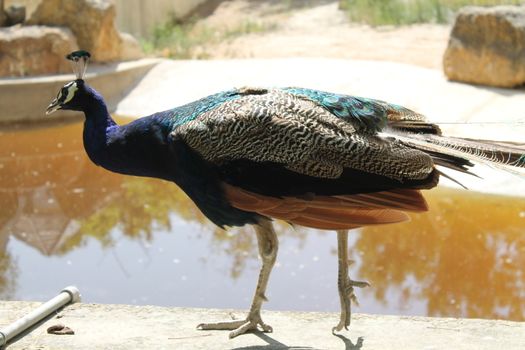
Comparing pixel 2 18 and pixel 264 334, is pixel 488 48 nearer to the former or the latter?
pixel 2 18

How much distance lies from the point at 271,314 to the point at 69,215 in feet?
10.3

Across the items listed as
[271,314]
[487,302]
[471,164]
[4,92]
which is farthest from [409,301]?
[4,92]

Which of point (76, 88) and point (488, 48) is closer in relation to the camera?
point (76, 88)

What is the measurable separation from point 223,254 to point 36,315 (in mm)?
2207

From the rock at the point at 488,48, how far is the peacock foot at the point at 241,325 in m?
5.48

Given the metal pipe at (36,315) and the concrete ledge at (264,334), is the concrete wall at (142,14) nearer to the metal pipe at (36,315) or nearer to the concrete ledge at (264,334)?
the metal pipe at (36,315)

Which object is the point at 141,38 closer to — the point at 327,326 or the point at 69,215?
the point at 69,215

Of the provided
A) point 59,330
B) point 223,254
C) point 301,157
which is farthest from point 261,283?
point 223,254

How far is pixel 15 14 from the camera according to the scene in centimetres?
1001

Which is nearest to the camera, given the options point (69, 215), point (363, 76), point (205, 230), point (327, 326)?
point (327, 326)

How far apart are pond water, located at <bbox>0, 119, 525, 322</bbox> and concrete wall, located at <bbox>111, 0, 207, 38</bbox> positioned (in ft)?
21.2

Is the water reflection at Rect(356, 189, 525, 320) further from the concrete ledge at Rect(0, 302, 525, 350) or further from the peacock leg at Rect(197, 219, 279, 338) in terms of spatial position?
the peacock leg at Rect(197, 219, 279, 338)

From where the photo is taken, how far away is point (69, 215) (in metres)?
6.30

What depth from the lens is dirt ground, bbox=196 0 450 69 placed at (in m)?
10.3
